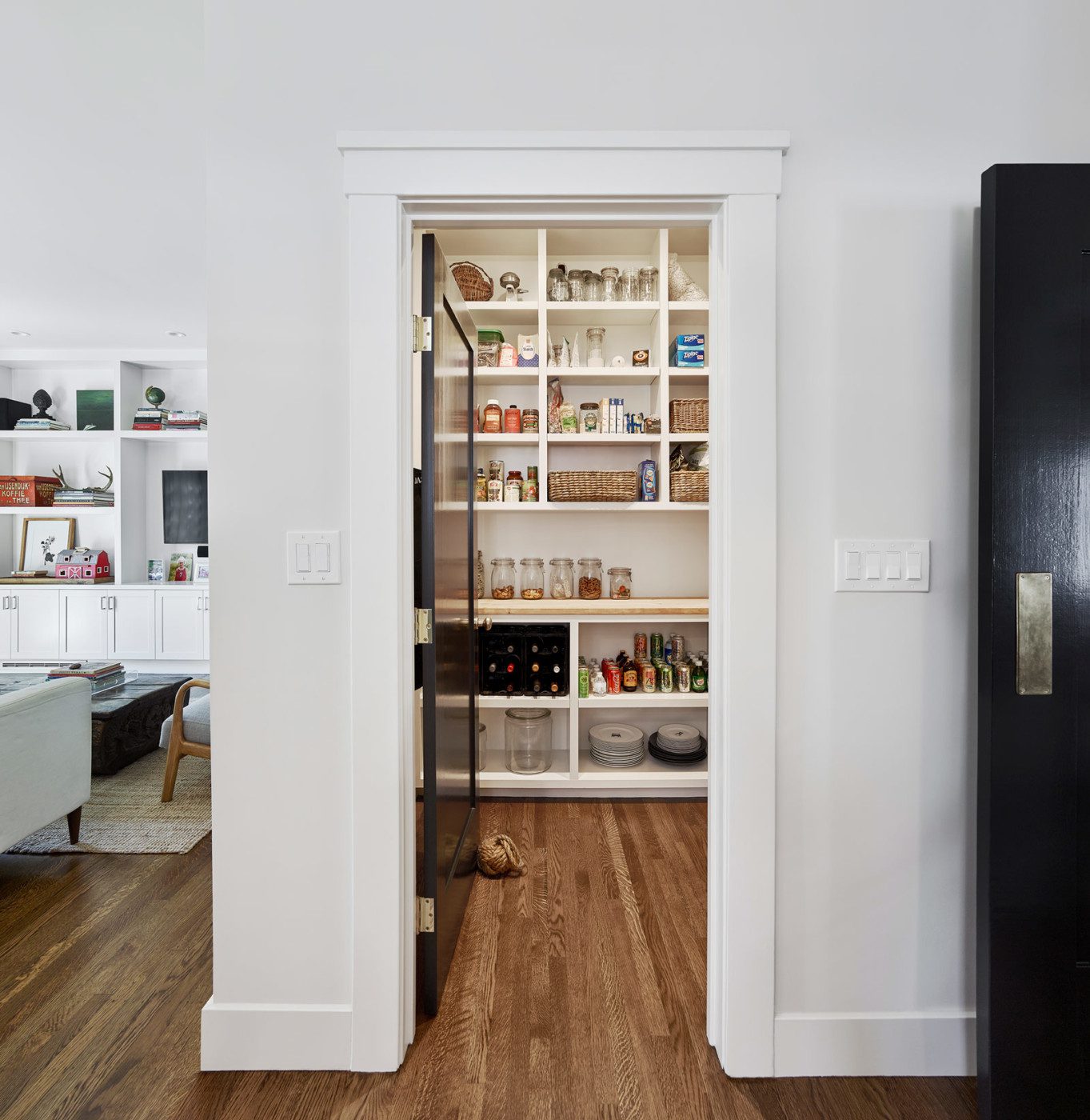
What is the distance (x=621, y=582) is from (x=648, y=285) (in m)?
1.44

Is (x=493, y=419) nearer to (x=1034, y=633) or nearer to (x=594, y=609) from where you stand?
(x=594, y=609)

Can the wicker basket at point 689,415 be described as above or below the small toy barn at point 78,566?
above

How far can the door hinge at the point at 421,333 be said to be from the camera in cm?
165

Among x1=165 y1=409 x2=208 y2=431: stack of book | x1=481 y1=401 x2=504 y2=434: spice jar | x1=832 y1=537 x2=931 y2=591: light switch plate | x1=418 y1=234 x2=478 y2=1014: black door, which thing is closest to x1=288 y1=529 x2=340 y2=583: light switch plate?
x1=418 y1=234 x2=478 y2=1014: black door

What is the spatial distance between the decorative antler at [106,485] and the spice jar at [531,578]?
164 inches

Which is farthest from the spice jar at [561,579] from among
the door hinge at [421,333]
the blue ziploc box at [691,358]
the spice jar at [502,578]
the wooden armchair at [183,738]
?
the door hinge at [421,333]

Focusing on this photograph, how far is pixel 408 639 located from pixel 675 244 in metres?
2.55

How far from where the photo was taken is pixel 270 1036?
157 cm

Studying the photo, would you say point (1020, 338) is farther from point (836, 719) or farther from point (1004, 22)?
point (836, 719)

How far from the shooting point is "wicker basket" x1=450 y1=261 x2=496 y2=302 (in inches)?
119

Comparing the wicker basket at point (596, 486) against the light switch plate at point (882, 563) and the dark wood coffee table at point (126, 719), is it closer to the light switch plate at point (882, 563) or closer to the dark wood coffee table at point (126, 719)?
the light switch plate at point (882, 563)

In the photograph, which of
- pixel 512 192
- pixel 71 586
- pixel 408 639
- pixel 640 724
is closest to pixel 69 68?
pixel 512 192

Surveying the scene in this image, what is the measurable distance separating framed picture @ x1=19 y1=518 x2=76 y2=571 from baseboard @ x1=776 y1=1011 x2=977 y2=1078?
6.22m

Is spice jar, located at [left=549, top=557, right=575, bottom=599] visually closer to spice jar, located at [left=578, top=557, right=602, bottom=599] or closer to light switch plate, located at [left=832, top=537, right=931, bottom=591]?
spice jar, located at [left=578, top=557, right=602, bottom=599]
